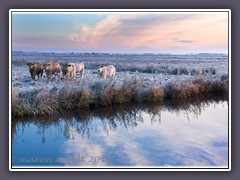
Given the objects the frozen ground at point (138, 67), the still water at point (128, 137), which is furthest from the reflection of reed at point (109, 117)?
the frozen ground at point (138, 67)

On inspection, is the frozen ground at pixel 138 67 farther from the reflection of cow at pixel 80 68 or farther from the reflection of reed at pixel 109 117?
the reflection of reed at pixel 109 117

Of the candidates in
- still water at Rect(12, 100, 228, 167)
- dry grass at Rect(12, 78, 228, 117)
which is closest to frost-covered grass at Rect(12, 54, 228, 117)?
dry grass at Rect(12, 78, 228, 117)

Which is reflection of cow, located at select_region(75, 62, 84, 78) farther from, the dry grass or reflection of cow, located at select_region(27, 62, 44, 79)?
reflection of cow, located at select_region(27, 62, 44, 79)

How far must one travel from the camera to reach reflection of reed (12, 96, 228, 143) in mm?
5098

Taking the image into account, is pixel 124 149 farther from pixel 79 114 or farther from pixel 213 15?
pixel 213 15

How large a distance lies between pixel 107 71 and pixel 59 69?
53cm

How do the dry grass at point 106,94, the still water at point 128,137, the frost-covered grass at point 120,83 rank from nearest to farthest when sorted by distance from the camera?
1. the still water at point 128,137
2. the frost-covered grass at point 120,83
3. the dry grass at point 106,94

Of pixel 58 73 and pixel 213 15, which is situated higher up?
pixel 213 15

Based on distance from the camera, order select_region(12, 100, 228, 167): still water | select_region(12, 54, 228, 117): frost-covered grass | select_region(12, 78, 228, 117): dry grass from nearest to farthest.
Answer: select_region(12, 100, 228, 167): still water
select_region(12, 54, 228, 117): frost-covered grass
select_region(12, 78, 228, 117): dry grass

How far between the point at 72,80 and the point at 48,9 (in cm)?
83

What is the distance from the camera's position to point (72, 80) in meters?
5.21

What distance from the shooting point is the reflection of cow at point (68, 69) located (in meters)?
5.04

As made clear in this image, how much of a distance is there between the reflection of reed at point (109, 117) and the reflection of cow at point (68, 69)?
433mm
